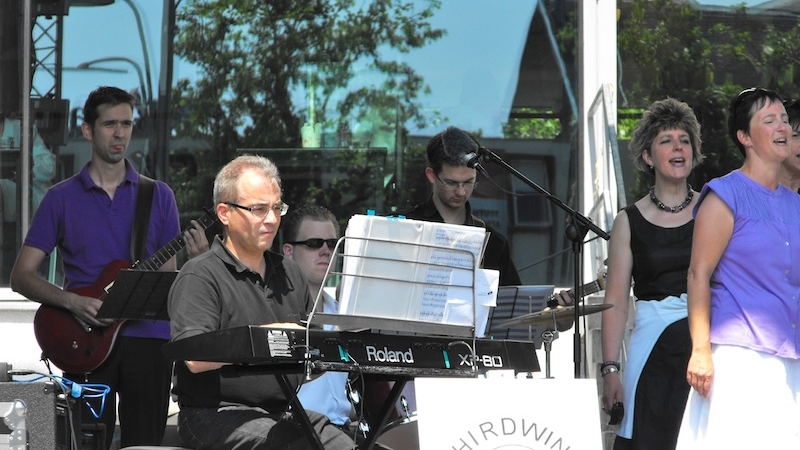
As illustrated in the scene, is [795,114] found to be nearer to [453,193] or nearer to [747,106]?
[747,106]

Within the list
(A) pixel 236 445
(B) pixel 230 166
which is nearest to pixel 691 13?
(B) pixel 230 166

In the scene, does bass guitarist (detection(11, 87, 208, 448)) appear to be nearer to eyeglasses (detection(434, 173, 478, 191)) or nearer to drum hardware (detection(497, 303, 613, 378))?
eyeglasses (detection(434, 173, 478, 191))

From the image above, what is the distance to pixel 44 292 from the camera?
17.1 ft

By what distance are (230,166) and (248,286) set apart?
41 centimetres

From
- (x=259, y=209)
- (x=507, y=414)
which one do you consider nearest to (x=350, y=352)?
(x=507, y=414)

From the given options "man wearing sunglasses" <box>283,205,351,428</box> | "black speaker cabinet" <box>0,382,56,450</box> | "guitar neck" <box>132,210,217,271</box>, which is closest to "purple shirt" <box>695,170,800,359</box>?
"man wearing sunglasses" <box>283,205,351,428</box>

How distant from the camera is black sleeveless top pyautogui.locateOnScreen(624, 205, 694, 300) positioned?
4.67m

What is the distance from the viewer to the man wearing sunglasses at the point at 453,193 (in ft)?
16.9

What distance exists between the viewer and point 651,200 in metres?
4.85

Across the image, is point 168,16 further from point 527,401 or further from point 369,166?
point 527,401

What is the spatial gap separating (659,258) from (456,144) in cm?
101

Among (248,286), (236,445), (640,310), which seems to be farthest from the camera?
(640,310)

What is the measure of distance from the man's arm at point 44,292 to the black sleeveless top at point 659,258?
2274 millimetres

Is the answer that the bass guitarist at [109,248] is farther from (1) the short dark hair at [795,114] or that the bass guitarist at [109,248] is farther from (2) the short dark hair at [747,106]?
(1) the short dark hair at [795,114]
